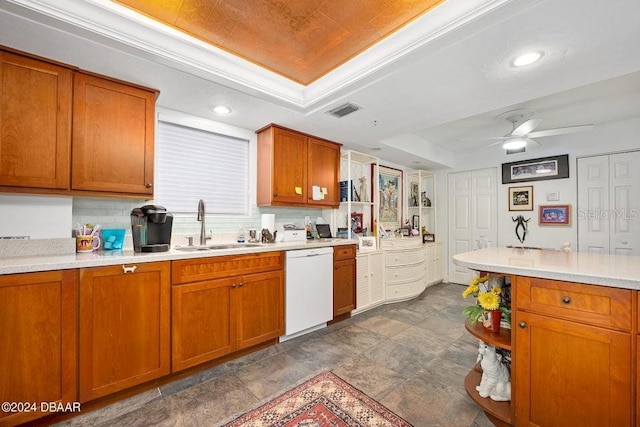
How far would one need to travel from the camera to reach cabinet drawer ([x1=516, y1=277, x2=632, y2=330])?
1.20m

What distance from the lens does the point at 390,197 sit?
4.71 m

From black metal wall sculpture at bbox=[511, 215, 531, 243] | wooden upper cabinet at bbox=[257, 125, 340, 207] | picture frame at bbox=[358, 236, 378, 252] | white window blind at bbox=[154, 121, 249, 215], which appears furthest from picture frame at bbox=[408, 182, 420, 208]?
white window blind at bbox=[154, 121, 249, 215]

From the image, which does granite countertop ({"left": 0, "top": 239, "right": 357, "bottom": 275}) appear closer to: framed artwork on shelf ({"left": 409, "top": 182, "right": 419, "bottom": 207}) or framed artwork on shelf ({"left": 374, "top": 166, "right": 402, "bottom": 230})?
framed artwork on shelf ({"left": 374, "top": 166, "right": 402, "bottom": 230})

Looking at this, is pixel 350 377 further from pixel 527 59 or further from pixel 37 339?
pixel 527 59

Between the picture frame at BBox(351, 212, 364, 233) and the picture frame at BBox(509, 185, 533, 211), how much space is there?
261 cm

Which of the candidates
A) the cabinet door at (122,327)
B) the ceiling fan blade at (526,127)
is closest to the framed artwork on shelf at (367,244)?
the ceiling fan blade at (526,127)

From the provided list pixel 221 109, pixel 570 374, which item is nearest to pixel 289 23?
pixel 221 109

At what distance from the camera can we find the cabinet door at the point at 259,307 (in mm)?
2307

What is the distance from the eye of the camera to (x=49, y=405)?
1.50m

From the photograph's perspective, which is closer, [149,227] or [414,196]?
[149,227]

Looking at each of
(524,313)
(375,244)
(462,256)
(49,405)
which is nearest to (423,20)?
(462,256)

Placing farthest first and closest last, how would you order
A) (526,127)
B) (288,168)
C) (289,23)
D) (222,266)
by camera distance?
(288,168)
(526,127)
(222,266)
(289,23)

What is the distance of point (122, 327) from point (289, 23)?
226 centimetres

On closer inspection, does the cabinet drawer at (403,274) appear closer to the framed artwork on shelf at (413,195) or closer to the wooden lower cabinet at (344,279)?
the wooden lower cabinet at (344,279)
